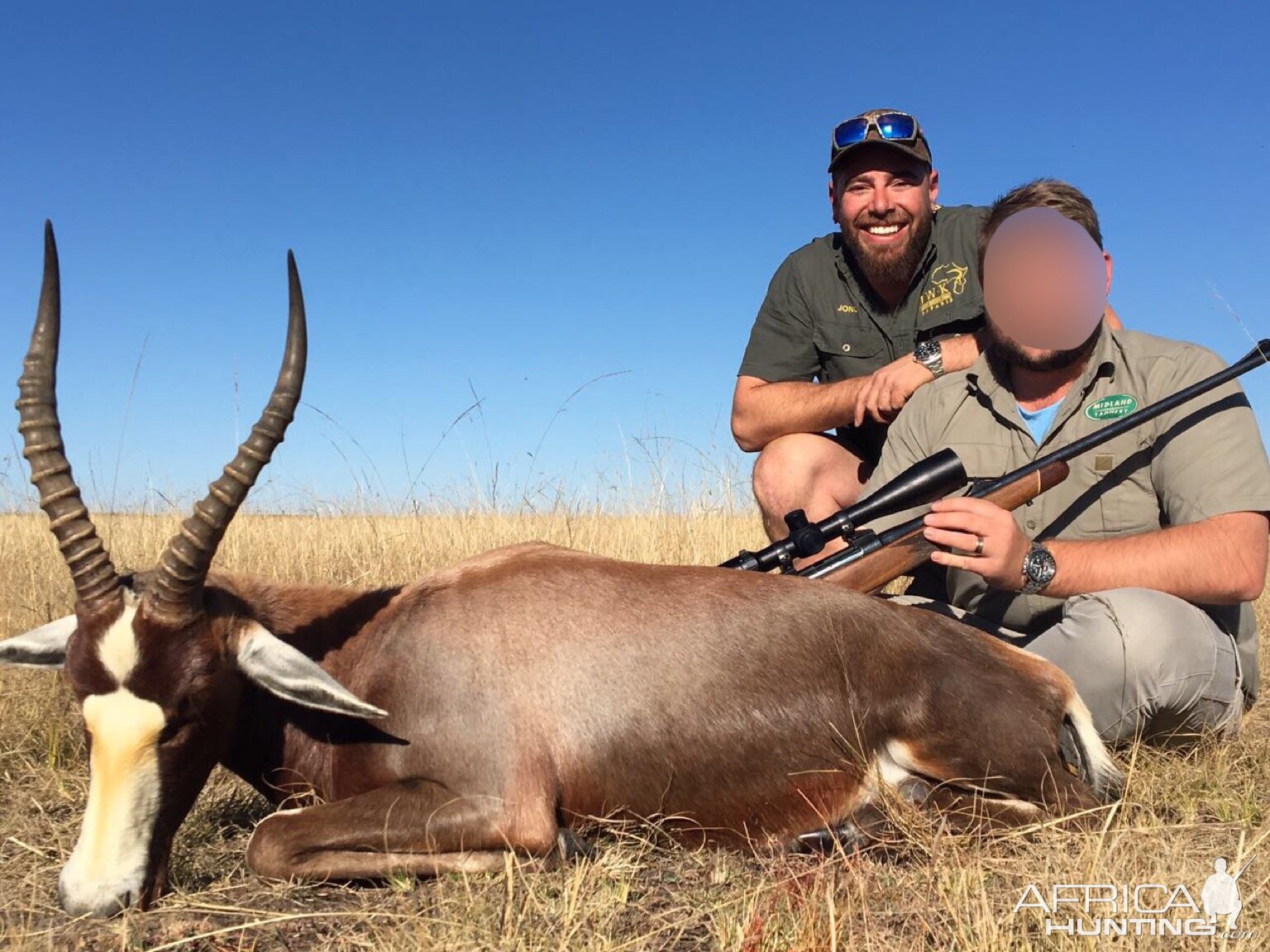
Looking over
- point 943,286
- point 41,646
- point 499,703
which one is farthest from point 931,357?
point 41,646

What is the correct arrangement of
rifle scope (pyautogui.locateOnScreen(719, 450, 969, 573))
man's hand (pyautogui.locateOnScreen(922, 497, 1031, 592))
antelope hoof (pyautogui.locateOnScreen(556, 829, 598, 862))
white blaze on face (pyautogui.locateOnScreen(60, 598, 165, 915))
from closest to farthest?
1. white blaze on face (pyautogui.locateOnScreen(60, 598, 165, 915))
2. antelope hoof (pyautogui.locateOnScreen(556, 829, 598, 862))
3. man's hand (pyautogui.locateOnScreen(922, 497, 1031, 592))
4. rifle scope (pyautogui.locateOnScreen(719, 450, 969, 573))

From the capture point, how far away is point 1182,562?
3.97 meters

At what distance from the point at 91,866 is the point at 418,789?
0.90m

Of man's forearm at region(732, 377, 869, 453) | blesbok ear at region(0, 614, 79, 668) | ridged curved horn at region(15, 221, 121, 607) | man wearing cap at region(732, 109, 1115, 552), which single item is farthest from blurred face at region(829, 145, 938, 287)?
blesbok ear at region(0, 614, 79, 668)

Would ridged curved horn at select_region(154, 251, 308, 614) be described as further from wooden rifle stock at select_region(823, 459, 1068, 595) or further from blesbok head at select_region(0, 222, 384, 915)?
wooden rifle stock at select_region(823, 459, 1068, 595)

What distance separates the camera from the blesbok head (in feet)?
9.28

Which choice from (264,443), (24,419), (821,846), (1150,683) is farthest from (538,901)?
(1150,683)

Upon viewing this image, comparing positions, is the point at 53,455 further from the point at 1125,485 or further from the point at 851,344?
the point at 851,344

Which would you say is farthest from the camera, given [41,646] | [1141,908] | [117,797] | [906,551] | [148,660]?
[906,551]

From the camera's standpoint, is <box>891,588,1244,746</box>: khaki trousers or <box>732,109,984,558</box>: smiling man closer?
<box>891,588,1244,746</box>: khaki trousers

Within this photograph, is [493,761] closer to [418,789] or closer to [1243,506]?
[418,789]

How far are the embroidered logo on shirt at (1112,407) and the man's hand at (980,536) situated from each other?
939mm

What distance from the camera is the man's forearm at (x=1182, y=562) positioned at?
3947 mm

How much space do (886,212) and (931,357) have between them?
3.66 ft
